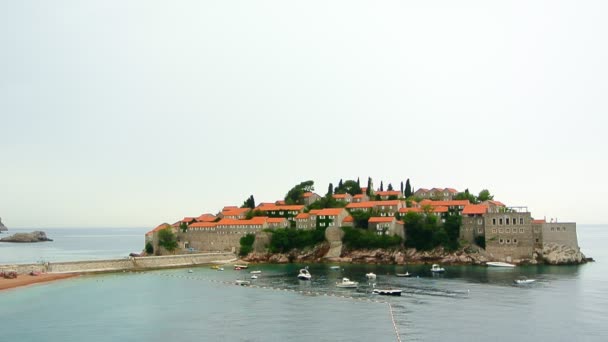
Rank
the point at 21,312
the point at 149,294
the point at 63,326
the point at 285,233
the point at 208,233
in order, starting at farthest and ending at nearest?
the point at 208,233, the point at 285,233, the point at 149,294, the point at 21,312, the point at 63,326

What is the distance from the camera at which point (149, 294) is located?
6159cm

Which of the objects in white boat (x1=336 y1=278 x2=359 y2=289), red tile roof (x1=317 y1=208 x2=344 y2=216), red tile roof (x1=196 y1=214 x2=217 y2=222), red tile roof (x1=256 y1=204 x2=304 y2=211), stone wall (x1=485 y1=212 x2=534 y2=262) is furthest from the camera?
red tile roof (x1=196 y1=214 x2=217 y2=222)

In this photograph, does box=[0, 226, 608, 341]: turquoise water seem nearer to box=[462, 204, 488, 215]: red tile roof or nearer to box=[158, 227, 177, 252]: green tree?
box=[462, 204, 488, 215]: red tile roof

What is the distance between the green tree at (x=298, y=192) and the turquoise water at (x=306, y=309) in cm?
4778

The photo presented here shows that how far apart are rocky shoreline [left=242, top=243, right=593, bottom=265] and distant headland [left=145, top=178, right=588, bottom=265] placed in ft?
0.54

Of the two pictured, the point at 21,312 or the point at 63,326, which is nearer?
the point at 63,326

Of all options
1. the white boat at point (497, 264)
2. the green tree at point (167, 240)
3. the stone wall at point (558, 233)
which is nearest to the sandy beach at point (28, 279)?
the green tree at point (167, 240)

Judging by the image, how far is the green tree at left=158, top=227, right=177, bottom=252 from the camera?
107 m

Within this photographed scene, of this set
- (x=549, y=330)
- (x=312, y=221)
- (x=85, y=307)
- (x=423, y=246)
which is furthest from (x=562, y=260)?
(x=85, y=307)

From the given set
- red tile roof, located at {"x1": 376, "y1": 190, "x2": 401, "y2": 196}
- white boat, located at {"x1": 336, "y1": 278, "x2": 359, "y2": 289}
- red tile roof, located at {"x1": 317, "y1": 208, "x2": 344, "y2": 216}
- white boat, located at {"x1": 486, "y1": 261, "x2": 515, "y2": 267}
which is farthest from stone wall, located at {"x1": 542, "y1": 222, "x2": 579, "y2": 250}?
white boat, located at {"x1": 336, "y1": 278, "x2": 359, "y2": 289}

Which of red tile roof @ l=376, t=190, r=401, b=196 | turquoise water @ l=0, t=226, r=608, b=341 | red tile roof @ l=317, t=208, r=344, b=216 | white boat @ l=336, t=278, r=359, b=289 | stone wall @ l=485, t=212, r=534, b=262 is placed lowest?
turquoise water @ l=0, t=226, r=608, b=341

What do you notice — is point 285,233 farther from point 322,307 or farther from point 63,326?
point 63,326

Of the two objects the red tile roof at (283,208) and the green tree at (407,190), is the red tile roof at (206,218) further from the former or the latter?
the green tree at (407,190)

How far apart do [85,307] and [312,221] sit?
56.3 m
